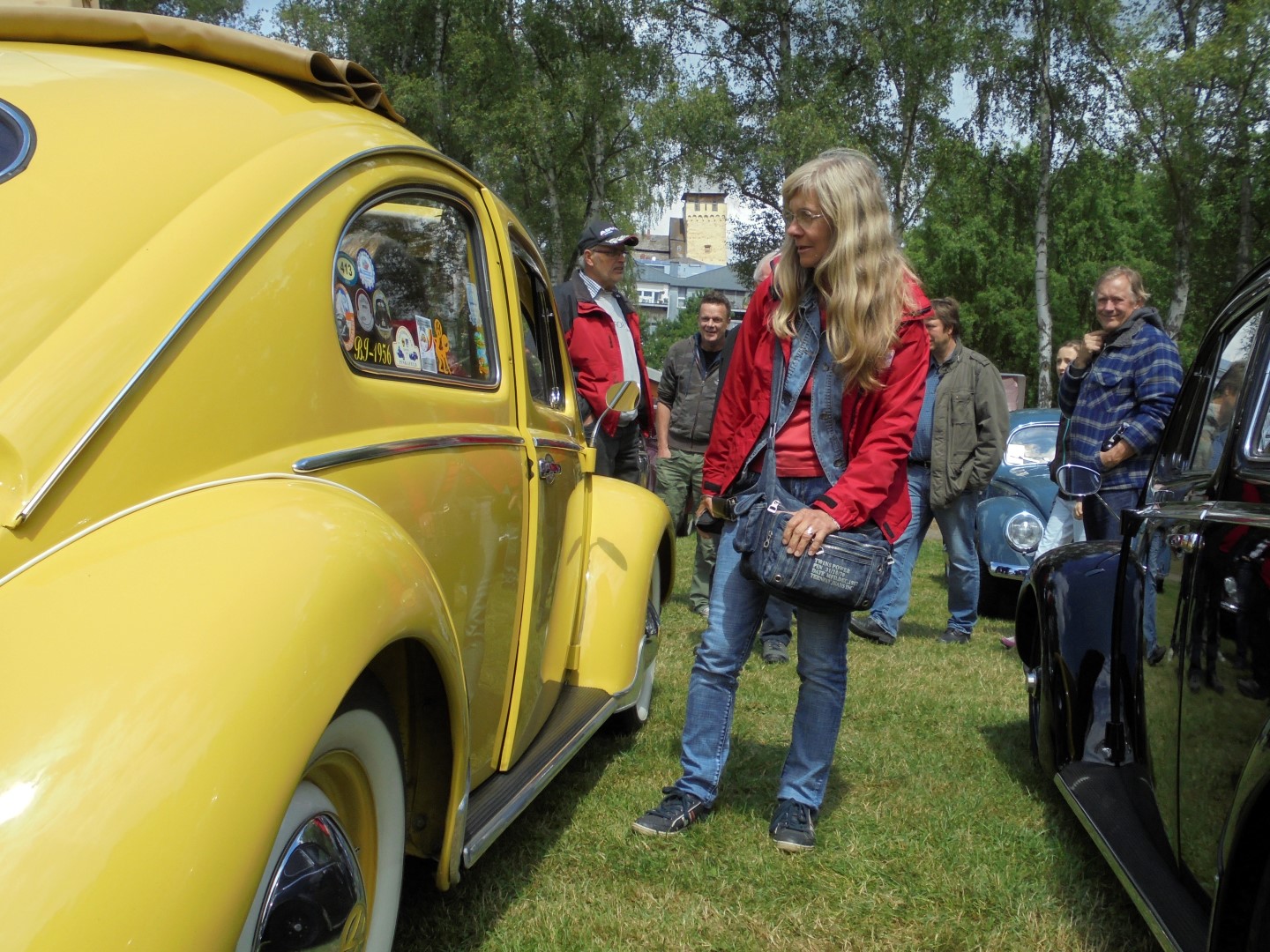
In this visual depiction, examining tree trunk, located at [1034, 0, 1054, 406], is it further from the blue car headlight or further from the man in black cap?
the man in black cap

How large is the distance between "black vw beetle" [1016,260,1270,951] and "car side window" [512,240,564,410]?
1.78 meters

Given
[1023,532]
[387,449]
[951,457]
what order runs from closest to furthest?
1. [387,449]
2. [951,457]
3. [1023,532]

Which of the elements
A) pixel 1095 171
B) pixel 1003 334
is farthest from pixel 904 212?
pixel 1003 334

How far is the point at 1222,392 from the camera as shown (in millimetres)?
2963

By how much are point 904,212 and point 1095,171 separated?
4.46 metres

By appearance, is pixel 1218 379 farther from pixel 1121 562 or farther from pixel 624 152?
pixel 624 152

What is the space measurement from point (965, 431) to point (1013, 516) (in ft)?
4.45

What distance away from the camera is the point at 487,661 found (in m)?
2.74

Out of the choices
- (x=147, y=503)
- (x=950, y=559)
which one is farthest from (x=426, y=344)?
(x=950, y=559)

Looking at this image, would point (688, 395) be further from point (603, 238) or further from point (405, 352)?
point (405, 352)

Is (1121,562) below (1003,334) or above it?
above

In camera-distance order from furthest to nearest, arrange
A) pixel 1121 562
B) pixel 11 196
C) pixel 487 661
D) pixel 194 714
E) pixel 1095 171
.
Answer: pixel 1095 171
pixel 1121 562
pixel 487 661
pixel 11 196
pixel 194 714

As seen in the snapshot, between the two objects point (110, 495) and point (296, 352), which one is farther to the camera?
point (296, 352)

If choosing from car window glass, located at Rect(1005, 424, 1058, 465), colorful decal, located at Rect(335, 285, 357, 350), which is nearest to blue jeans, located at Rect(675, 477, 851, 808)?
colorful decal, located at Rect(335, 285, 357, 350)
